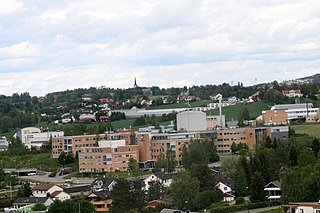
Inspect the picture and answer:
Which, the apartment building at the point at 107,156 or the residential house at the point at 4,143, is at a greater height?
the residential house at the point at 4,143

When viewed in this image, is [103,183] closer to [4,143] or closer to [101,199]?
[101,199]

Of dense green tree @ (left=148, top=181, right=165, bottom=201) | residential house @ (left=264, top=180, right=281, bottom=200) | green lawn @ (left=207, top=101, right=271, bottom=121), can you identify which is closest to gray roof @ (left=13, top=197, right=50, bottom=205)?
dense green tree @ (left=148, top=181, right=165, bottom=201)

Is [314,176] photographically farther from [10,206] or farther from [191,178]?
[10,206]

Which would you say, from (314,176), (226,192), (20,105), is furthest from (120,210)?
(20,105)

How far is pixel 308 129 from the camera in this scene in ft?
276

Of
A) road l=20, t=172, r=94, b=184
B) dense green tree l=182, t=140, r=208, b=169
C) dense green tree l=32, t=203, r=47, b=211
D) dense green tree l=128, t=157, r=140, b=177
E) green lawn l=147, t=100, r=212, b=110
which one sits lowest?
dense green tree l=32, t=203, r=47, b=211

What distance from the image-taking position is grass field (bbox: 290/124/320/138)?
80.9 metres

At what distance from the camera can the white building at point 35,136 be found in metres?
105

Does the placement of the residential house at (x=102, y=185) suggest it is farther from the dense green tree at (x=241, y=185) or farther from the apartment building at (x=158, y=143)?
the apartment building at (x=158, y=143)

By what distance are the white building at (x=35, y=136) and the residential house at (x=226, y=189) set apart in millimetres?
51278

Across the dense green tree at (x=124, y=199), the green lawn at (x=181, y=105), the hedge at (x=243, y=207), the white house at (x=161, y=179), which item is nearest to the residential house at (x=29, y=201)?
the white house at (x=161, y=179)

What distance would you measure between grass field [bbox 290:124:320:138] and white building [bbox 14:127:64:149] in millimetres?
32703

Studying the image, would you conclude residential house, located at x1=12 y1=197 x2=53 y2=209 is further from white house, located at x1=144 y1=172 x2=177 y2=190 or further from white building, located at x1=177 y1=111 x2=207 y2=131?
white building, located at x1=177 y1=111 x2=207 y2=131

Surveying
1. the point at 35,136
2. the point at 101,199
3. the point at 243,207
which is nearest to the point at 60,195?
the point at 101,199
